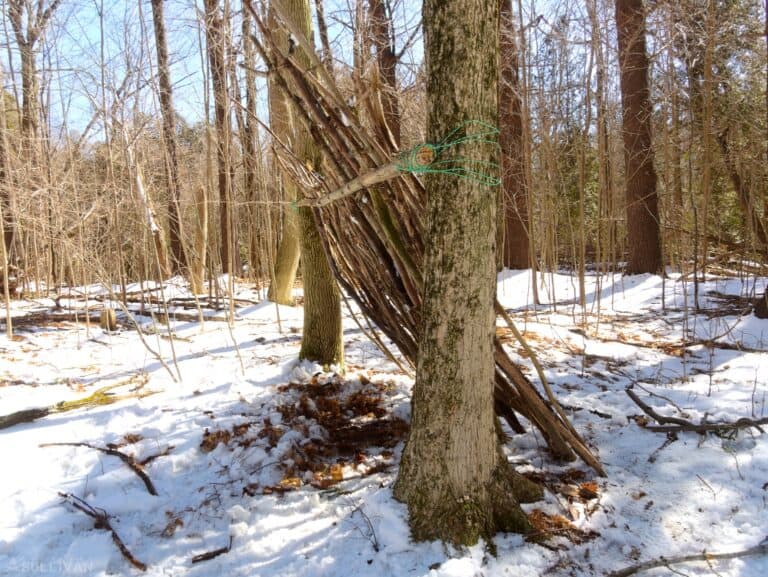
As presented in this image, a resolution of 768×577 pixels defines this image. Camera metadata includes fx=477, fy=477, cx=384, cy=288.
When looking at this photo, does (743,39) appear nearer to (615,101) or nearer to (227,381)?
(615,101)

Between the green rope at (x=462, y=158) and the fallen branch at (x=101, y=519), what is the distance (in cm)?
232

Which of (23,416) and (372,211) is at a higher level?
(372,211)

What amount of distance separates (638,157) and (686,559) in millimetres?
9979

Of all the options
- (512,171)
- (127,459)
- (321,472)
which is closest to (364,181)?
(321,472)

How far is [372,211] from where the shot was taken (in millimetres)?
2953

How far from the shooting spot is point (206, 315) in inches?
309

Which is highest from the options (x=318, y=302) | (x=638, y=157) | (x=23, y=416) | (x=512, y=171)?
(x=638, y=157)

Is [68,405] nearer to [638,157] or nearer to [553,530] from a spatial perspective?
[553,530]

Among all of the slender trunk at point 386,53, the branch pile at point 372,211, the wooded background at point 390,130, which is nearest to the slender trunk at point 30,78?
the wooded background at point 390,130

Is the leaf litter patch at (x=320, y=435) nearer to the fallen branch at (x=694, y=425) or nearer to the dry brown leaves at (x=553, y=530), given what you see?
the dry brown leaves at (x=553, y=530)

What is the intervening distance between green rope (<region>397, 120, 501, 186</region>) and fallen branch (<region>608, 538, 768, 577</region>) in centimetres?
183

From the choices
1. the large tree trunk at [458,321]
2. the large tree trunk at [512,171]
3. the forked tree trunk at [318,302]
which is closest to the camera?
the large tree trunk at [458,321]

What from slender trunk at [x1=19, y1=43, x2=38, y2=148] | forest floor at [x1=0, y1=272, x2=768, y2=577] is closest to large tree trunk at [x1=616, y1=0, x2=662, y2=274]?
forest floor at [x1=0, y1=272, x2=768, y2=577]

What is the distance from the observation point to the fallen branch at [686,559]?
212 cm
